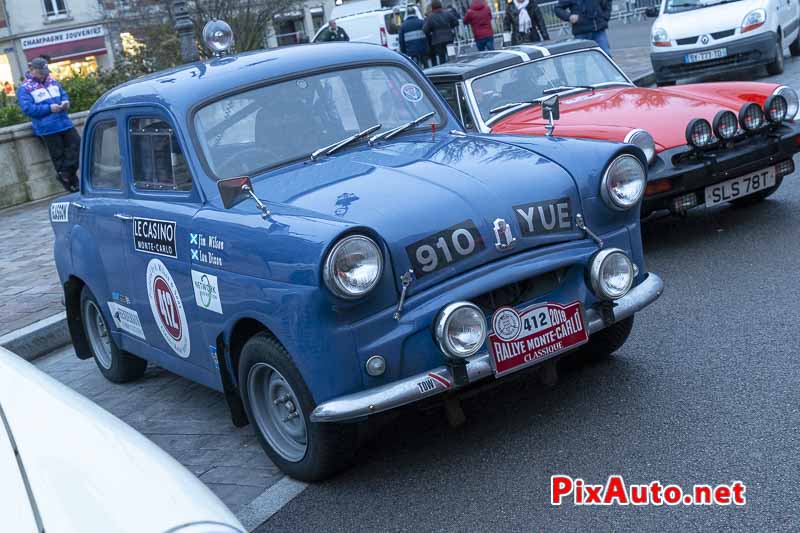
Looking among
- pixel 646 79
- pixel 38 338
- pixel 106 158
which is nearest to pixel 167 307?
pixel 106 158

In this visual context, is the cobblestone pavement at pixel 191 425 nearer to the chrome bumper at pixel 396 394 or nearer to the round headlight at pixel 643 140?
the chrome bumper at pixel 396 394

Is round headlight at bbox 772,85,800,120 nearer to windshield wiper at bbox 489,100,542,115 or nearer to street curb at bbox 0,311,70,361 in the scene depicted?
windshield wiper at bbox 489,100,542,115

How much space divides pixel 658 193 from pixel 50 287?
5190 mm

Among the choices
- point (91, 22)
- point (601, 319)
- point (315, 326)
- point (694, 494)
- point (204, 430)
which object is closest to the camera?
point (694, 494)

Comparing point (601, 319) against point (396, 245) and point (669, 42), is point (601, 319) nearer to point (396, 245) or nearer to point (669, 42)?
point (396, 245)

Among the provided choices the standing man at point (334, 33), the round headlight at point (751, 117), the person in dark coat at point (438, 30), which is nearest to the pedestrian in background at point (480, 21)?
the person in dark coat at point (438, 30)

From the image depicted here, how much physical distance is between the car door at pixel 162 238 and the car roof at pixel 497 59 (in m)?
3.21

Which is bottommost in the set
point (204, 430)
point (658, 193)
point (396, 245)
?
point (204, 430)

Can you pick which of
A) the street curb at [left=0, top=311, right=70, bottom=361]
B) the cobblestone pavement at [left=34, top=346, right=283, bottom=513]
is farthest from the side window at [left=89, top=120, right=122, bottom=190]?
the street curb at [left=0, top=311, right=70, bottom=361]

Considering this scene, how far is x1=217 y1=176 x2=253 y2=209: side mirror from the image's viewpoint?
4359 millimetres

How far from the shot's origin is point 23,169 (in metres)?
14.5

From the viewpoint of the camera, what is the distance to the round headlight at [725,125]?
6781mm

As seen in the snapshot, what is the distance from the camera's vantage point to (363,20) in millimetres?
29469

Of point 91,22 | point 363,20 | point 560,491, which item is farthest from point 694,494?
point 91,22
